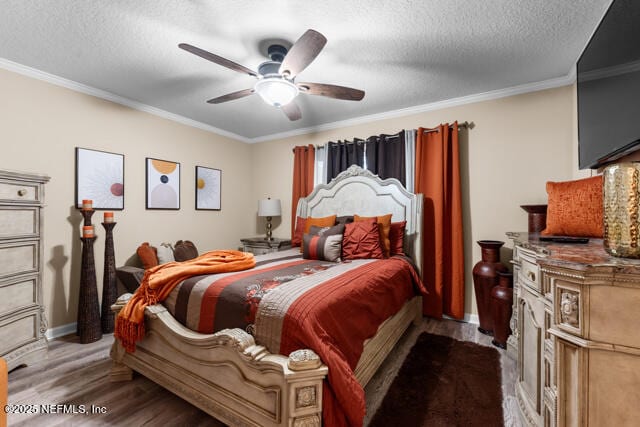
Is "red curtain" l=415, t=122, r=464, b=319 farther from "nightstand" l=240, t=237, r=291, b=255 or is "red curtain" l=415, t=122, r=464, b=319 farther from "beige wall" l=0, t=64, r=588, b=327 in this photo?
"nightstand" l=240, t=237, r=291, b=255

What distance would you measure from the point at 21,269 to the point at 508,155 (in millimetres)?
4425

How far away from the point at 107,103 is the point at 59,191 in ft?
3.48

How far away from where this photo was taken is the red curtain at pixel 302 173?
4035mm

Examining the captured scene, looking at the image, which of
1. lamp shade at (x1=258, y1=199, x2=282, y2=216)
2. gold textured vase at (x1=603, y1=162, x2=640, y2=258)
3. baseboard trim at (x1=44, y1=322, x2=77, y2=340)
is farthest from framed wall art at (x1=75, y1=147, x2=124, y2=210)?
gold textured vase at (x1=603, y1=162, x2=640, y2=258)

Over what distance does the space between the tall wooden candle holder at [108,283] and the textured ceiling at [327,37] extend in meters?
1.55

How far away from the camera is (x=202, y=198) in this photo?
4.02 m

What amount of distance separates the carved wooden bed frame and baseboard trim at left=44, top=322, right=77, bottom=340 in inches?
47.1

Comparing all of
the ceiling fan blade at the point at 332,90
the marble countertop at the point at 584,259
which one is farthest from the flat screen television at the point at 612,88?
the ceiling fan blade at the point at 332,90

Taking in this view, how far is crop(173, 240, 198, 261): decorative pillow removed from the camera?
→ 11.0ft

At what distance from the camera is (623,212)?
3.01 feet

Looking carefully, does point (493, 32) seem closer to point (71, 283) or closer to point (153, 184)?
point (153, 184)

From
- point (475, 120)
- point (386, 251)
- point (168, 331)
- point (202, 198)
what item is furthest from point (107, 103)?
point (475, 120)

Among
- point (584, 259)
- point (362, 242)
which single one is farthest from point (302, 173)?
point (584, 259)

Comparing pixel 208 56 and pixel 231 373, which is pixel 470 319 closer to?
pixel 231 373
